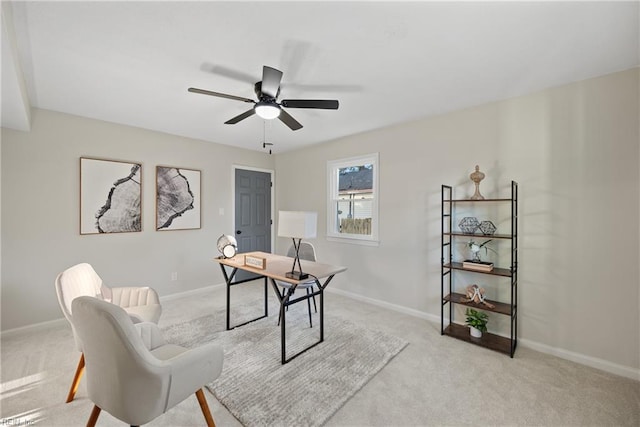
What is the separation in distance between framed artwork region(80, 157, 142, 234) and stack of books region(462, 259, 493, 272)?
4083mm

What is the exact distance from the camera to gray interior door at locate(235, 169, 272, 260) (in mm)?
4766

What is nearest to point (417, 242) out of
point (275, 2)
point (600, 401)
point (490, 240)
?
point (490, 240)

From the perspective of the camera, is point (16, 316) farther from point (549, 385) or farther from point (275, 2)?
point (549, 385)

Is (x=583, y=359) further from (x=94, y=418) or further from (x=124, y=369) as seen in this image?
(x=94, y=418)

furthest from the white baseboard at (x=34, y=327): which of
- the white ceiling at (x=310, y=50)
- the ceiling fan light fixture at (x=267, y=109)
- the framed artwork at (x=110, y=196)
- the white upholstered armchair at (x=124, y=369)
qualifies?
the ceiling fan light fixture at (x=267, y=109)

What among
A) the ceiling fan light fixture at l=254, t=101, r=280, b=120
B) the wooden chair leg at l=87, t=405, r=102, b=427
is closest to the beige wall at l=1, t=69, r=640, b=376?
the ceiling fan light fixture at l=254, t=101, r=280, b=120

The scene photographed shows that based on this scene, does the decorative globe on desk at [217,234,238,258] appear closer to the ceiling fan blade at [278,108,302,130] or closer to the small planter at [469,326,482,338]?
the ceiling fan blade at [278,108,302,130]

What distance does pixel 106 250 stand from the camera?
3.41m

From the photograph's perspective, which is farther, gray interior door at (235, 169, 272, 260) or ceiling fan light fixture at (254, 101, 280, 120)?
gray interior door at (235, 169, 272, 260)

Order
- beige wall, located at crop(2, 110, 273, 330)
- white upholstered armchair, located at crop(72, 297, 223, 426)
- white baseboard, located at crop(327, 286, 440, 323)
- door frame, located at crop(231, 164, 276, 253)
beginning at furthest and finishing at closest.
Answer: door frame, located at crop(231, 164, 276, 253) < white baseboard, located at crop(327, 286, 440, 323) < beige wall, located at crop(2, 110, 273, 330) < white upholstered armchair, located at crop(72, 297, 223, 426)

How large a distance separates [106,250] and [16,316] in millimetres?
978

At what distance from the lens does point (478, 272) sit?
2.70 metres

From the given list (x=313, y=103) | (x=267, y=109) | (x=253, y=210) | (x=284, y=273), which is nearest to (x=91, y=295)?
(x=284, y=273)

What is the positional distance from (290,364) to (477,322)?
1876 mm
